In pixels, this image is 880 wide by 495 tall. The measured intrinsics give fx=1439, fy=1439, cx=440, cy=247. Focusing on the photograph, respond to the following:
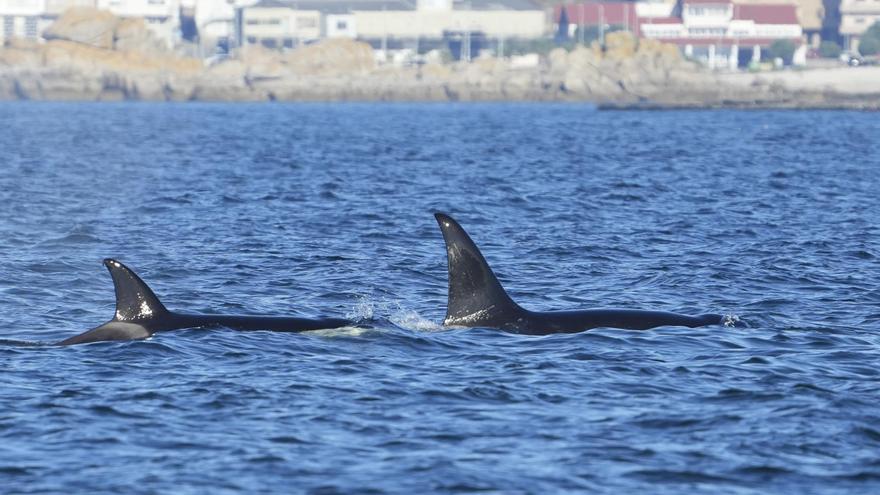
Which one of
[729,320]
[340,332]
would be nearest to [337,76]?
[729,320]

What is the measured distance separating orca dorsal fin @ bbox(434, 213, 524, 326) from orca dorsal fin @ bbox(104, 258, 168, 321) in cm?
371

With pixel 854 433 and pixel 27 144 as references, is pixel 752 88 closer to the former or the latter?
pixel 27 144

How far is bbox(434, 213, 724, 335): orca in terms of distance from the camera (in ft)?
59.6

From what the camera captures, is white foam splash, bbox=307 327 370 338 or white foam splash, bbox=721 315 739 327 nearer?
white foam splash, bbox=307 327 370 338

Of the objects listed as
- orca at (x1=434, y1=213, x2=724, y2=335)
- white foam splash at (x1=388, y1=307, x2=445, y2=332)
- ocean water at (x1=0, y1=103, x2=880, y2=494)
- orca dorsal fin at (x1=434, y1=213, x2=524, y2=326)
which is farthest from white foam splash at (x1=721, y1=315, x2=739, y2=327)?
white foam splash at (x1=388, y1=307, x2=445, y2=332)

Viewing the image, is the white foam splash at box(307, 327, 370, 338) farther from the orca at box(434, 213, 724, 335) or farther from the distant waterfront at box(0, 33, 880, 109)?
the distant waterfront at box(0, 33, 880, 109)

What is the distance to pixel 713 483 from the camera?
12.1 m

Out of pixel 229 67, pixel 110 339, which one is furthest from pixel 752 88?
pixel 110 339

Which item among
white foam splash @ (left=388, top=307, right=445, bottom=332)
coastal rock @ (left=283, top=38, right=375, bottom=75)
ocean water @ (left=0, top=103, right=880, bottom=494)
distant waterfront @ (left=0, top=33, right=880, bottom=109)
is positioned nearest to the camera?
ocean water @ (left=0, top=103, right=880, bottom=494)

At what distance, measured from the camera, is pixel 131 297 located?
17.7 meters

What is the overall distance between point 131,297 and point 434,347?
378 cm

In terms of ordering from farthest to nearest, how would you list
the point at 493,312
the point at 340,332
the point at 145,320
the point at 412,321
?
the point at 412,321, the point at 493,312, the point at 340,332, the point at 145,320

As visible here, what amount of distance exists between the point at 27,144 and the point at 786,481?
70601mm

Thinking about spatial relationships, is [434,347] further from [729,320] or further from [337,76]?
[337,76]
